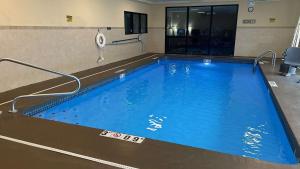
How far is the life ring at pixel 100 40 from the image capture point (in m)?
6.67

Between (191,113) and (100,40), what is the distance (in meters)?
4.03

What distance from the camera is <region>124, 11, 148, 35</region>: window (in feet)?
28.0

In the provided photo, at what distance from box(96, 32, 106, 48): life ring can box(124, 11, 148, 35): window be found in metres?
1.75

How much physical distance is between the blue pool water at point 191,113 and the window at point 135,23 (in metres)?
2.92

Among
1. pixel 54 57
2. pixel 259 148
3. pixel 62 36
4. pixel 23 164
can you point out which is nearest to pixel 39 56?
pixel 54 57

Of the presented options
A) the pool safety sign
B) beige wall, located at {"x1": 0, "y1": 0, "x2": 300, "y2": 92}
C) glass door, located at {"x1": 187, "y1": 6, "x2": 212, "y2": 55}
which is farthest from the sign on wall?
the pool safety sign

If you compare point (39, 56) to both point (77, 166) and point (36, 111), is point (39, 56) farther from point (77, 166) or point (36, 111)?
point (77, 166)

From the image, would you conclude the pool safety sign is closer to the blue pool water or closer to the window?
the blue pool water

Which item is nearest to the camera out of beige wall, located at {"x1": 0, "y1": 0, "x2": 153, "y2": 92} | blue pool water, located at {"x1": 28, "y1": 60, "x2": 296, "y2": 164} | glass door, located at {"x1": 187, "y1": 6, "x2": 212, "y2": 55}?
blue pool water, located at {"x1": 28, "y1": 60, "x2": 296, "y2": 164}

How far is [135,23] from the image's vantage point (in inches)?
363

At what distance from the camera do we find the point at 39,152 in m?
2.12

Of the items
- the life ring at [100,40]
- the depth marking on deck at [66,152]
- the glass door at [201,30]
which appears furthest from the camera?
the glass door at [201,30]

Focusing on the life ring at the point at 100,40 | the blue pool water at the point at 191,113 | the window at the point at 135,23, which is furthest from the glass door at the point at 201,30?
the life ring at the point at 100,40

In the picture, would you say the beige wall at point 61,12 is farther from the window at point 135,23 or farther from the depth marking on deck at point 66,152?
the depth marking on deck at point 66,152
